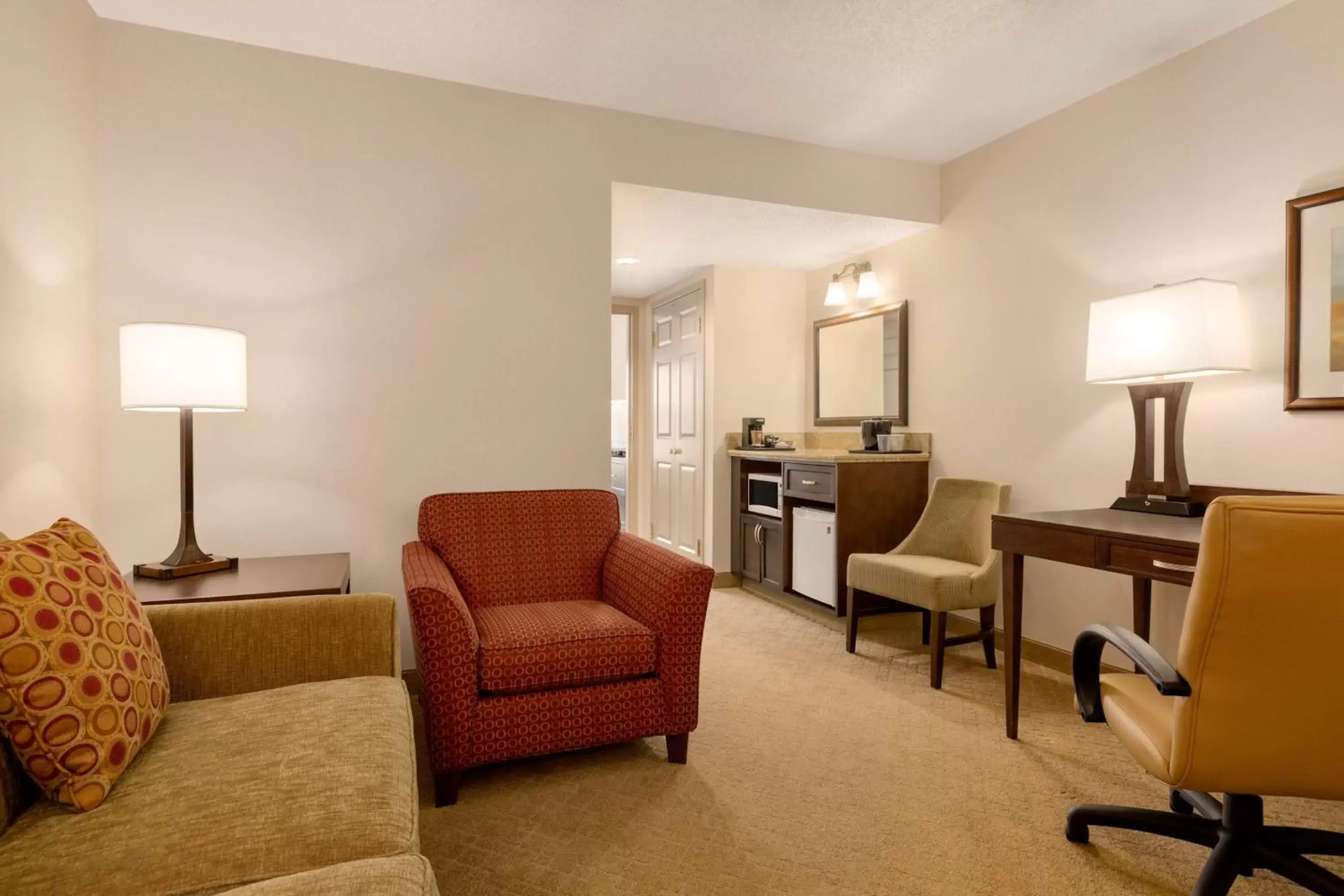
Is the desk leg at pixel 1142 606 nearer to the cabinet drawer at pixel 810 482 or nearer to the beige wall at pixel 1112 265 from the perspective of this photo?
the beige wall at pixel 1112 265

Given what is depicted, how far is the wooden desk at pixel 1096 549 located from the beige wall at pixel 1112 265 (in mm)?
415

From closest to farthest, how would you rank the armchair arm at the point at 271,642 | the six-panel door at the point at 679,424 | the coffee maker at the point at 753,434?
the armchair arm at the point at 271,642, the coffee maker at the point at 753,434, the six-panel door at the point at 679,424

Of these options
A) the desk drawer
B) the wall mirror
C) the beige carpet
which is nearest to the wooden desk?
the desk drawer

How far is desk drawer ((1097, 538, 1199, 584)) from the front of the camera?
1837mm

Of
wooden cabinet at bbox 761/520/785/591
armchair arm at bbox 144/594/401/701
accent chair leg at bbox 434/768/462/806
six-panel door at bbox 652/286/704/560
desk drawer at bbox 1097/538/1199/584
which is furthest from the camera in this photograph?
six-panel door at bbox 652/286/704/560

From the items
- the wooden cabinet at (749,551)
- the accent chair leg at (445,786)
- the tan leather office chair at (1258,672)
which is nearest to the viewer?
the tan leather office chair at (1258,672)

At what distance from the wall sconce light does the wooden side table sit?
3.04 meters

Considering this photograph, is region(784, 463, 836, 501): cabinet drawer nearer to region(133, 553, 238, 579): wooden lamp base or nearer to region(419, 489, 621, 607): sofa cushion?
region(419, 489, 621, 607): sofa cushion

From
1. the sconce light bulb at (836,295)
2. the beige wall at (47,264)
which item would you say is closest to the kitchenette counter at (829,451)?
the sconce light bulb at (836,295)

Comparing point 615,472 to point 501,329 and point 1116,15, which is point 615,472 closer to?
point 501,329

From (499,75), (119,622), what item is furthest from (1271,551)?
(499,75)

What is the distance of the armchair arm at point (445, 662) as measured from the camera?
6.19 ft

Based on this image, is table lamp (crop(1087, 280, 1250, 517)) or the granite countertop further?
the granite countertop

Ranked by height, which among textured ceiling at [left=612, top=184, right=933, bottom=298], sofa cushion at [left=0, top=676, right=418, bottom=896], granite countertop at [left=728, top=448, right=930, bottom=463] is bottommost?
sofa cushion at [left=0, top=676, right=418, bottom=896]
